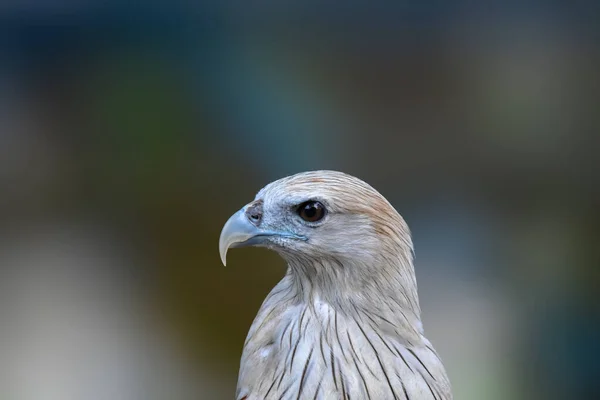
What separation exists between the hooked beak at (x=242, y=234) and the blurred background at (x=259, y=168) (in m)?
1.24

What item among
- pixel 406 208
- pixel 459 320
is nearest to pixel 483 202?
pixel 406 208

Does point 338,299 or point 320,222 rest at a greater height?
point 320,222

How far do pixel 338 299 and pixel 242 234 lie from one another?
0.74ft

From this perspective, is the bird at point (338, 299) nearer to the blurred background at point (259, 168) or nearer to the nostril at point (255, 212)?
the nostril at point (255, 212)

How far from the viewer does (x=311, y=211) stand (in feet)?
3.86

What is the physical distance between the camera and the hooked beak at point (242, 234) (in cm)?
119

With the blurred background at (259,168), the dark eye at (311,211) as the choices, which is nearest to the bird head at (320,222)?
the dark eye at (311,211)

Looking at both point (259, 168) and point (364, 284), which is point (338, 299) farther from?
point (259, 168)

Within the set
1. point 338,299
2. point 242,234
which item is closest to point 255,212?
point 242,234

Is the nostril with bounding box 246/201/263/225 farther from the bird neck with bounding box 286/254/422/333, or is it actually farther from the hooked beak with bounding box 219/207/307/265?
the bird neck with bounding box 286/254/422/333

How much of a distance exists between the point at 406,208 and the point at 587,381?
1.03 meters

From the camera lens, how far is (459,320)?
2578mm

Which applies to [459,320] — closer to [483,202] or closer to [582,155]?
[483,202]

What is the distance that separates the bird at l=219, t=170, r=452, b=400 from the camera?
1179 millimetres
